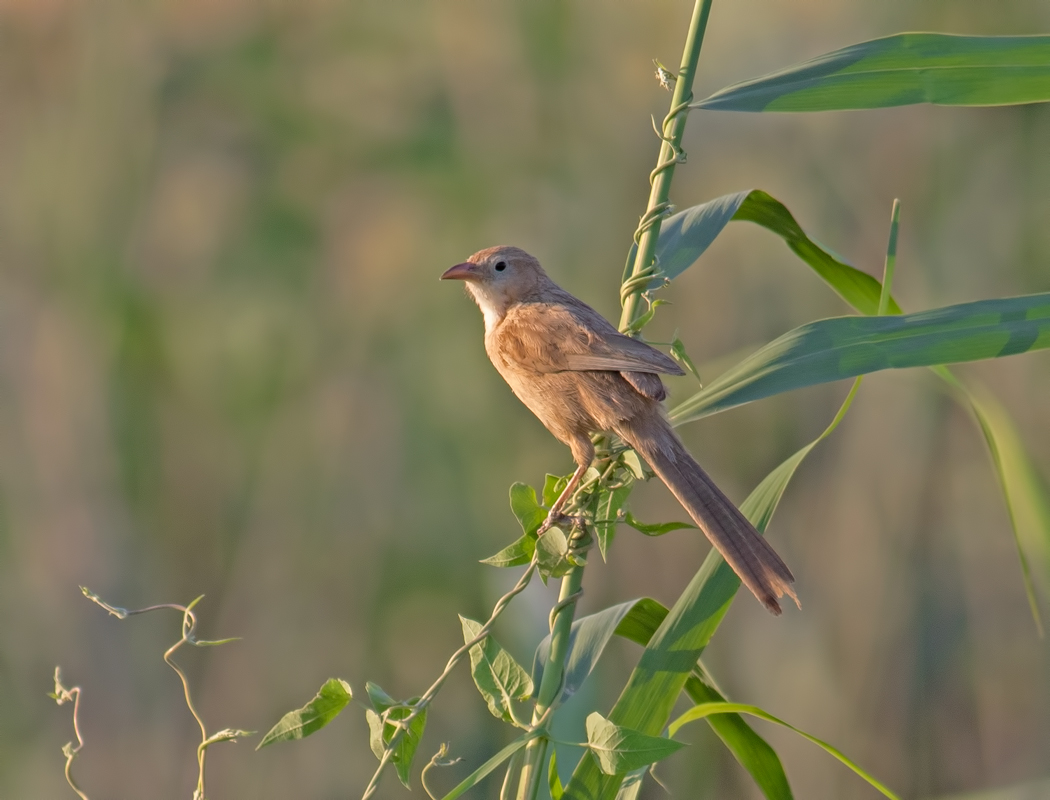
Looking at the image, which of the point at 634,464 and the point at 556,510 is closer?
the point at 556,510

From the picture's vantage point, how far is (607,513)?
1927mm

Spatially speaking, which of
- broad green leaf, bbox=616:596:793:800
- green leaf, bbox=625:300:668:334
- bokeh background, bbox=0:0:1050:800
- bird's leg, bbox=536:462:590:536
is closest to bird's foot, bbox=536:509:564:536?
bird's leg, bbox=536:462:590:536

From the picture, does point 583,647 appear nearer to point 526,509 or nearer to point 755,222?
point 526,509

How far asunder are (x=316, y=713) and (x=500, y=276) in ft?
5.50

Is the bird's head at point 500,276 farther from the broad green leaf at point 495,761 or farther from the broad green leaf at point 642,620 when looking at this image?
the broad green leaf at point 495,761

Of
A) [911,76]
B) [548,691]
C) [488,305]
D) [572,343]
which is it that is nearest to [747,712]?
[548,691]

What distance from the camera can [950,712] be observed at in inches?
206

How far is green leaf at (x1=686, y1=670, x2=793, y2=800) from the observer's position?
2.13m

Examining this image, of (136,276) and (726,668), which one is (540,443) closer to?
(726,668)

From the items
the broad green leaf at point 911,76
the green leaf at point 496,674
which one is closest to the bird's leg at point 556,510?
the green leaf at point 496,674

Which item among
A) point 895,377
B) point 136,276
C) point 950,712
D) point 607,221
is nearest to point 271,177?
point 136,276

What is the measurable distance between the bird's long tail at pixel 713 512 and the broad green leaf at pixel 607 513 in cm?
13

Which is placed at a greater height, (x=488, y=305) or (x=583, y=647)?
(x=488, y=305)

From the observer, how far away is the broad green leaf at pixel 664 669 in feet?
5.95
